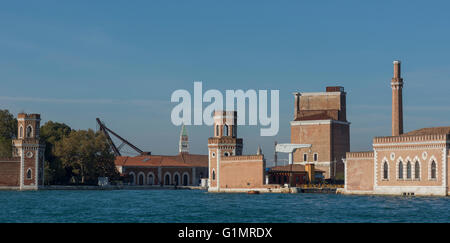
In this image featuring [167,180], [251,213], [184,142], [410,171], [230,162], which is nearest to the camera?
[251,213]

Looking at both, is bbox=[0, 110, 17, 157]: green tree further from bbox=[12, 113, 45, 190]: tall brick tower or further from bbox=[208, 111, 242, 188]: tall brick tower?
bbox=[208, 111, 242, 188]: tall brick tower

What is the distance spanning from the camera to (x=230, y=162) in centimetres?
8638

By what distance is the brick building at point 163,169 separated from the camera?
120m

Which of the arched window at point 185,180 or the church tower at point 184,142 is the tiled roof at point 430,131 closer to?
the arched window at point 185,180

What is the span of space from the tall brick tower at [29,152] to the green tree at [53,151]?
2.10 metres

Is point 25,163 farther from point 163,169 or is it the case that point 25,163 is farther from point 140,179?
point 163,169

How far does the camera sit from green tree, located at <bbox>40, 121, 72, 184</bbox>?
97.6 meters

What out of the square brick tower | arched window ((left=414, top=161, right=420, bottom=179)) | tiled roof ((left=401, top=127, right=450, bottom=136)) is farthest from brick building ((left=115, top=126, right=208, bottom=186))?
arched window ((left=414, top=161, right=420, bottom=179))

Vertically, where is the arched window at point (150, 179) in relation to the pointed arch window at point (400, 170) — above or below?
below

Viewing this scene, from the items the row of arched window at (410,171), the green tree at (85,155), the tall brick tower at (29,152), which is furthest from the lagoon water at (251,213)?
the green tree at (85,155)

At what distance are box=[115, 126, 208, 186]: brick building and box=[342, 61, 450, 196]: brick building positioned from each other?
52.6 metres

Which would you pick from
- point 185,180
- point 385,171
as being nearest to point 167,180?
point 185,180

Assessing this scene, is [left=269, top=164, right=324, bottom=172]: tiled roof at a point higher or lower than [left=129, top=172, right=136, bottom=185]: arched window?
higher

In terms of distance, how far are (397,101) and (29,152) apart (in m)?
45.4
